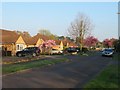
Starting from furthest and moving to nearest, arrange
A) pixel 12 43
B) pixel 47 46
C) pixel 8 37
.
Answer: pixel 47 46
pixel 8 37
pixel 12 43

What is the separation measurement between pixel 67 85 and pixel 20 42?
42033mm

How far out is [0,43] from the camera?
51.8 metres

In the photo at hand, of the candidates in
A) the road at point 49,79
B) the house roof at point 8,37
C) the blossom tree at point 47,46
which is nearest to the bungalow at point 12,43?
the house roof at point 8,37

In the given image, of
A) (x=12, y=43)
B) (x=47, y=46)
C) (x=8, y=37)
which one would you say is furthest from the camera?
(x=47, y=46)

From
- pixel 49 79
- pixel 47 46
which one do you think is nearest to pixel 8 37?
pixel 47 46

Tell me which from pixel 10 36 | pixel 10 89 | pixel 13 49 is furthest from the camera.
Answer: pixel 10 36

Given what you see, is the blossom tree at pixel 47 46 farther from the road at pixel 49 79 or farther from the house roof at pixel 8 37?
the road at pixel 49 79

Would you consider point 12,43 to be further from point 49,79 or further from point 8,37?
point 49,79

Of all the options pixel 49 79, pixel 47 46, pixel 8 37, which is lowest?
pixel 49 79

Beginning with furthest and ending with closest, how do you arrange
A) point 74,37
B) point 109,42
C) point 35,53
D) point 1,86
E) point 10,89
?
point 109,42 < point 74,37 < point 35,53 < point 1,86 < point 10,89

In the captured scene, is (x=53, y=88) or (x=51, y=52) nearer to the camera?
(x=53, y=88)

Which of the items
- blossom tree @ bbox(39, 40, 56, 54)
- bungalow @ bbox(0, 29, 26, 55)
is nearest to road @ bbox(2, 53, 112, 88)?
bungalow @ bbox(0, 29, 26, 55)

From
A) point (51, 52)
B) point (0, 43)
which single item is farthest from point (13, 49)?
point (51, 52)

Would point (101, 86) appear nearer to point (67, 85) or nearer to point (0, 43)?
point (67, 85)
